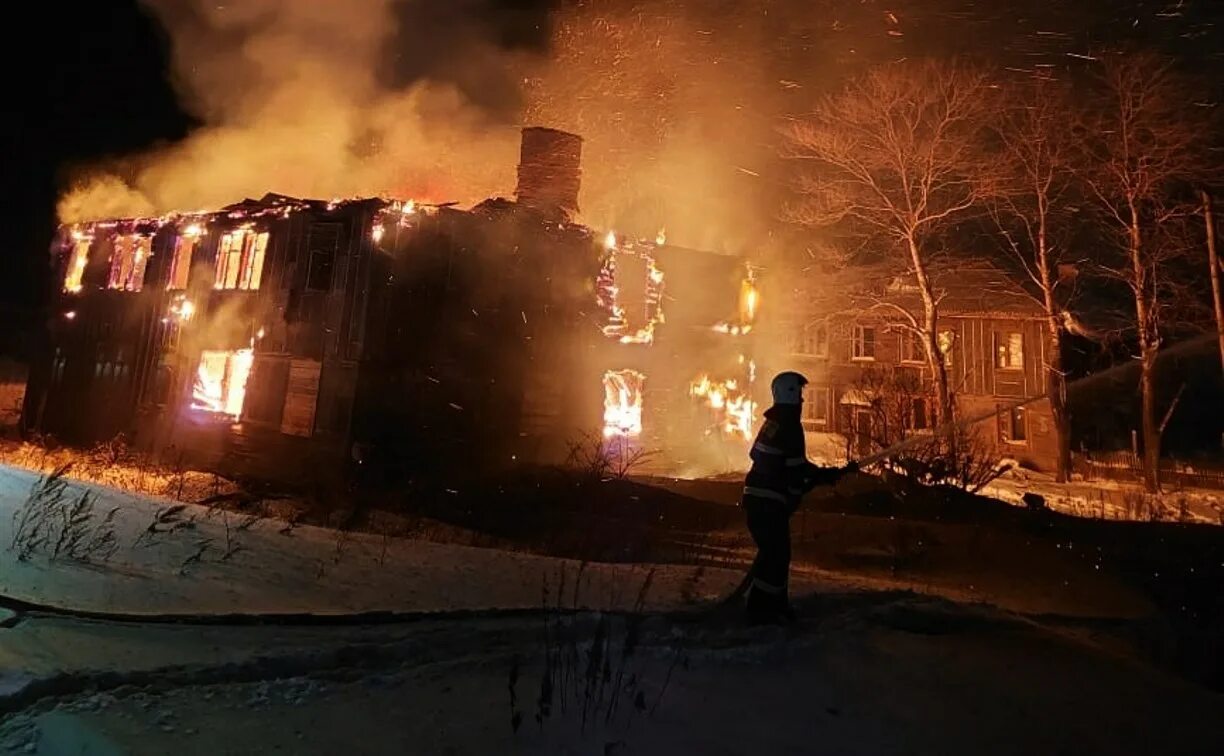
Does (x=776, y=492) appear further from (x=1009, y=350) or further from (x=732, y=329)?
(x=1009, y=350)

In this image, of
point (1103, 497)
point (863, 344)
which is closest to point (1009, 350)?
point (863, 344)

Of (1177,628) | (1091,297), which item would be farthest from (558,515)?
(1091,297)

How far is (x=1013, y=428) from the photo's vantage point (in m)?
31.7

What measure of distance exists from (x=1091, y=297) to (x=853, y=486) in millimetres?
20200

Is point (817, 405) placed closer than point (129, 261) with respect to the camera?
No

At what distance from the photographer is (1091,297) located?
94.6 feet

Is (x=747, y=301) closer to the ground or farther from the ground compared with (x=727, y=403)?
farther from the ground

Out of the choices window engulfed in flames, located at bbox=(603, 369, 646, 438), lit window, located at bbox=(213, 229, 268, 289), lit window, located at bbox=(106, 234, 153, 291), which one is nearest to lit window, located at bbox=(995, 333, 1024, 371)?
window engulfed in flames, located at bbox=(603, 369, 646, 438)

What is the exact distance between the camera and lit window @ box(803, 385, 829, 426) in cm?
3469

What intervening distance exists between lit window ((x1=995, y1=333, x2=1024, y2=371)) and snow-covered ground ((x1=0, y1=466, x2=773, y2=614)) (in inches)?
1197

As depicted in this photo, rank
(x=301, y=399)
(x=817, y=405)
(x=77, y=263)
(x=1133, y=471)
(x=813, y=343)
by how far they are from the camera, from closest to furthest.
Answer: (x=301, y=399) < (x=77, y=263) < (x=1133, y=471) < (x=817, y=405) < (x=813, y=343)

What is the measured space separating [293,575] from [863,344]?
32607mm

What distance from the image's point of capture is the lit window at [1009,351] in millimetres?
32625

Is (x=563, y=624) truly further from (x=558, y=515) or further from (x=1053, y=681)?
(x=558, y=515)
